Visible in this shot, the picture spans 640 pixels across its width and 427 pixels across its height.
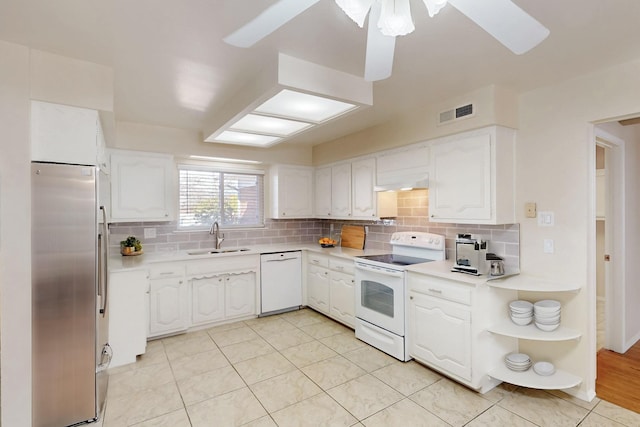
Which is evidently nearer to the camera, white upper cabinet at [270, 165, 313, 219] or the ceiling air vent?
the ceiling air vent

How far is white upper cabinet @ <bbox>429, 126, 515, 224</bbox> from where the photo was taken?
262 centimetres

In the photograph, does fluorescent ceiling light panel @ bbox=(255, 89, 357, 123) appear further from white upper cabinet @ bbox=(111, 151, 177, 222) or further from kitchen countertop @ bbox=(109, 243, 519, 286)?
white upper cabinet @ bbox=(111, 151, 177, 222)

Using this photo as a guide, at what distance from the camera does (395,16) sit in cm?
116

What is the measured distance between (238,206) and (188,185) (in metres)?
0.74

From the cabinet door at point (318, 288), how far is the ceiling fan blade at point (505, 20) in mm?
3196

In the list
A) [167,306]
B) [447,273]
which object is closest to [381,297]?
[447,273]

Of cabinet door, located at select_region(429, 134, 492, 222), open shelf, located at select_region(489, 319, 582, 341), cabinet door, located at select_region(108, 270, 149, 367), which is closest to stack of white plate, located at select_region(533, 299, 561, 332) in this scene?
open shelf, located at select_region(489, 319, 582, 341)

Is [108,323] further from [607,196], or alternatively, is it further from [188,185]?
[607,196]

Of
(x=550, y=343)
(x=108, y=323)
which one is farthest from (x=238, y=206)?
(x=550, y=343)

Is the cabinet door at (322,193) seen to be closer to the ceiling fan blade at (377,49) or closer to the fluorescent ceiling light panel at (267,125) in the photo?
the fluorescent ceiling light panel at (267,125)

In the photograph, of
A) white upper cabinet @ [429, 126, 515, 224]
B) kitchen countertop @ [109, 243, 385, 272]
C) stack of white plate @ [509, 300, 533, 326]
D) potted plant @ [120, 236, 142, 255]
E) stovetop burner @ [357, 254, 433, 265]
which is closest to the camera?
stack of white plate @ [509, 300, 533, 326]

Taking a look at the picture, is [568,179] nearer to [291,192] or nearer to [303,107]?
[303,107]

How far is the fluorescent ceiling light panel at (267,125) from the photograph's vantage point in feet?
9.16

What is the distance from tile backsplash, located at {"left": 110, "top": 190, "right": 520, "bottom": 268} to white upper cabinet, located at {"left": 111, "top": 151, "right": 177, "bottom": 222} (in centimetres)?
30
